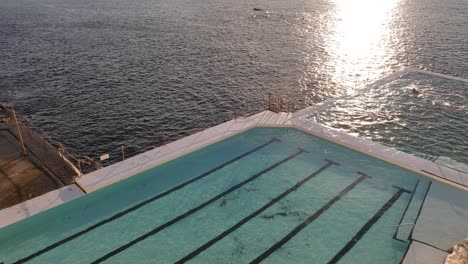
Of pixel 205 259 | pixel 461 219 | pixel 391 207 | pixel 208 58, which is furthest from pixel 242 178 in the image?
pixel 208 58

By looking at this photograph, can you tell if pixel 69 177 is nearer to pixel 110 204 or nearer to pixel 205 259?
pixel 110 204

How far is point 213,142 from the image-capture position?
1838cm

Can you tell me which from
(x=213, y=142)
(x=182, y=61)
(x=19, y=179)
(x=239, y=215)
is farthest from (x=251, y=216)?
(x=182, y=61)

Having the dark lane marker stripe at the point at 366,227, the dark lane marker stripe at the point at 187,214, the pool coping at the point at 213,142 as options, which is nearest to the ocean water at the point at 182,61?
the pool coping at the point at 213,142

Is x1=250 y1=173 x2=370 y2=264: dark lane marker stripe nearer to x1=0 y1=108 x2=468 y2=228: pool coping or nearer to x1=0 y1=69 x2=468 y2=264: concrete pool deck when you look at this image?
x1=0 y1=108 x2=468 y2=228: pool coping

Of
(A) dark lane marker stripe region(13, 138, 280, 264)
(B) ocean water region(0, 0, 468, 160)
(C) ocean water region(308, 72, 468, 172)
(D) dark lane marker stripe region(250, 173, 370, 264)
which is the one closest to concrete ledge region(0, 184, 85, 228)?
(A) dark lane marker stripe region(13, 138, 280, 264)

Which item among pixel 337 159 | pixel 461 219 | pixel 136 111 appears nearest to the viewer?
pixel 461 219

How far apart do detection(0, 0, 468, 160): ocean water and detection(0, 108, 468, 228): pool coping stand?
16.1 ft

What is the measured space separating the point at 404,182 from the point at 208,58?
94.8 ft

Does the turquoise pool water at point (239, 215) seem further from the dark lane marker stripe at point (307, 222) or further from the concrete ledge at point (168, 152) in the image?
the concrete ledge at point (168, 152)

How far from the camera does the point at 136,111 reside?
26281mm

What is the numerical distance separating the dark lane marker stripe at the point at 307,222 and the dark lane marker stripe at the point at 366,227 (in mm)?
1556

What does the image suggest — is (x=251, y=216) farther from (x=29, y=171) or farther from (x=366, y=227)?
(x=29, y=171)

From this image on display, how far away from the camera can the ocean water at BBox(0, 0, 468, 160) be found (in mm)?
25453
